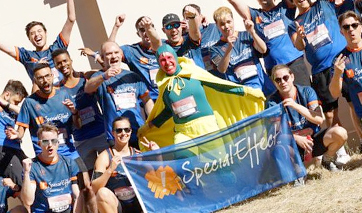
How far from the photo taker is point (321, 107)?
33.2 feet

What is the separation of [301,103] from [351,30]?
0.87 meters

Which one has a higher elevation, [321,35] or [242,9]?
[242,9]

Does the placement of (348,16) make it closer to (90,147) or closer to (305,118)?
(305,118)

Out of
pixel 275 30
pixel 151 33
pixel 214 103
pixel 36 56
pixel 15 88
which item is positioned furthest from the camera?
pixel 15 88

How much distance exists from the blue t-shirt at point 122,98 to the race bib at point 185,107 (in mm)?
715

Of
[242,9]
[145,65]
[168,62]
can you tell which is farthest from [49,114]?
[242,9]

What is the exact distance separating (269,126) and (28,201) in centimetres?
246

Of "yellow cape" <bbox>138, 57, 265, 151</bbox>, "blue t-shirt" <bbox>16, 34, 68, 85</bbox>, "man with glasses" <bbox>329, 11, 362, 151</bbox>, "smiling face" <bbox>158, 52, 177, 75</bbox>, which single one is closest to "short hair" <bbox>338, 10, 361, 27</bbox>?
"man with glasses" <bbox>329, 11, 362, 151</bbox>

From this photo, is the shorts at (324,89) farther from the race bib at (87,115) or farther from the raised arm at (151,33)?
the race bib at (87,115)

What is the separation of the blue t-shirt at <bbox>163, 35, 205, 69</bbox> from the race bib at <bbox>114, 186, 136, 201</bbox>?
165 cm

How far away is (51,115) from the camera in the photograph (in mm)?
10367

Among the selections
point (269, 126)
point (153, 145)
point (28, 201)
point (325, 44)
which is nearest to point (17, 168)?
point (28, 201)

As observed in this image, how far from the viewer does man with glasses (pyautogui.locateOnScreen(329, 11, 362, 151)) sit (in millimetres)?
9641

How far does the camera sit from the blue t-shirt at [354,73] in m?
9.78
